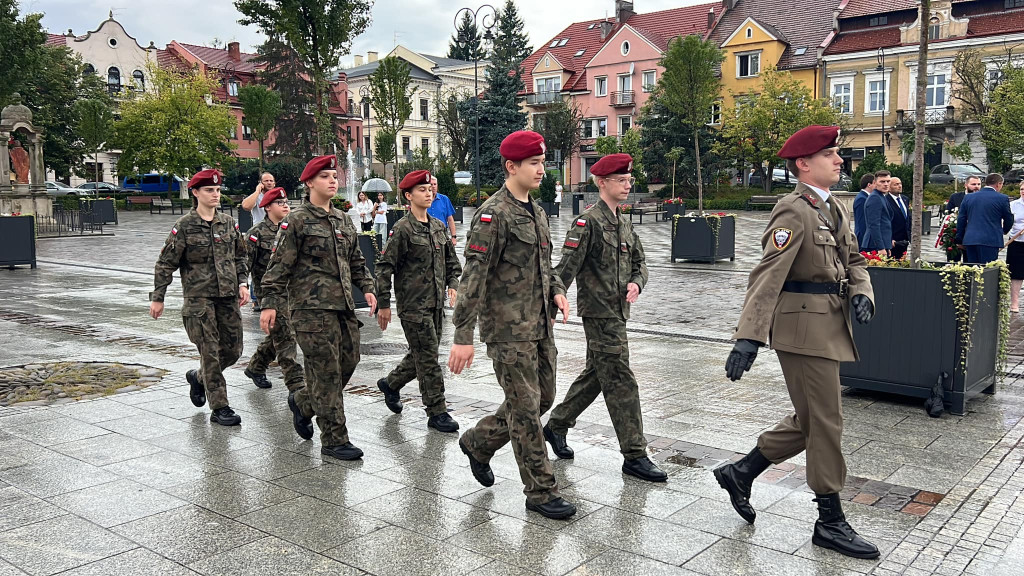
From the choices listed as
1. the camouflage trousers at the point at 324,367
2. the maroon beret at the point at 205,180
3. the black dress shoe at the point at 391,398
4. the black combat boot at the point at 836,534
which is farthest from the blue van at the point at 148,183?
the black combat boot at the point at 836,534

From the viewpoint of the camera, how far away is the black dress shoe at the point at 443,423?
21.4 ft

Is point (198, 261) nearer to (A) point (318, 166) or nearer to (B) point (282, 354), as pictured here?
(B) point (282, 354)

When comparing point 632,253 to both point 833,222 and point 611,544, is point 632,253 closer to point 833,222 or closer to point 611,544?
point 833,222

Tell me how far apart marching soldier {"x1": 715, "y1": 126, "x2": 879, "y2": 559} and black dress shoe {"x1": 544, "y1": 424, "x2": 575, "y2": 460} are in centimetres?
139

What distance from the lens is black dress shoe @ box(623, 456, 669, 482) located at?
17.4ft

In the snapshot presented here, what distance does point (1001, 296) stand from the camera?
7465mm

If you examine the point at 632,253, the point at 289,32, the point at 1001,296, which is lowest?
the point at 1001,296

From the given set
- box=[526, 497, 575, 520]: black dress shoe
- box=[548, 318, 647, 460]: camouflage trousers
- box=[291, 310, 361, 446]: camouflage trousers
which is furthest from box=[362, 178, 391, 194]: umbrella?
box=[526, 497, 575, 520]: black dress shoe

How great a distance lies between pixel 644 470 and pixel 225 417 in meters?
3.29

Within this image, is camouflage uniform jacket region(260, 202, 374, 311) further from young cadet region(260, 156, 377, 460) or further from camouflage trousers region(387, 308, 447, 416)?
camouflage trousers region(387, 308, 447, 416)

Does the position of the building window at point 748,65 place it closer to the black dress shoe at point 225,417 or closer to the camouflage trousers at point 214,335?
the camouflage trousers at point 214,335

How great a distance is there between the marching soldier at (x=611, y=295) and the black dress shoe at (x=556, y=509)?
0.81 m

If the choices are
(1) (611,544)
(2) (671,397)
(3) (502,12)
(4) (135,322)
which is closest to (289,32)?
(4) (135,322)

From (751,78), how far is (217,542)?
55.5 metres
